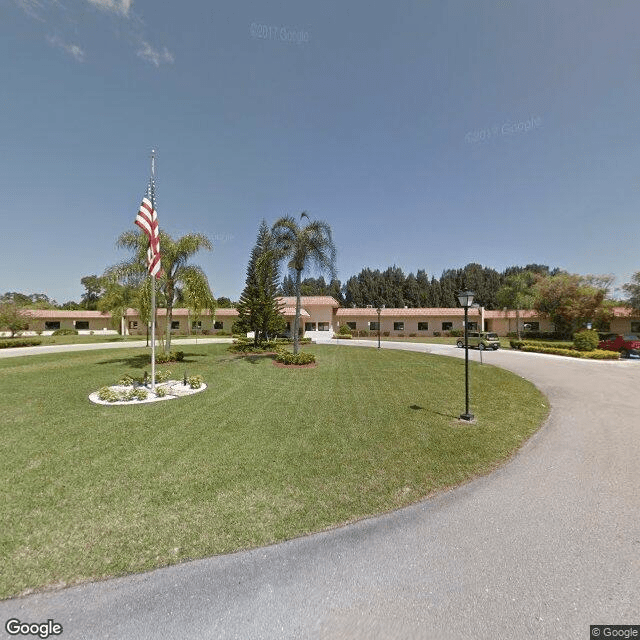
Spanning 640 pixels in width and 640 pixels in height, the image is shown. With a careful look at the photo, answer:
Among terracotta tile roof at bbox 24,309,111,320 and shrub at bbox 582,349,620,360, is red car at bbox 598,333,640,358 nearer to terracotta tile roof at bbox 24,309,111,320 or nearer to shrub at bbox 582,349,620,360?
shrub at bbox 582,349,620,360

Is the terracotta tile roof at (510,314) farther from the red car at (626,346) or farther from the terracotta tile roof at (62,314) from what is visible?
the terracotta tile roof at (62,314)

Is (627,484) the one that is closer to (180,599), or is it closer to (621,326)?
(180,599)

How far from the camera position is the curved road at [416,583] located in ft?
7.54

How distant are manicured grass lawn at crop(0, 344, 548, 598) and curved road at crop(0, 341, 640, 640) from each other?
271mm

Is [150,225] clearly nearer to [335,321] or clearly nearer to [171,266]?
[171,266]

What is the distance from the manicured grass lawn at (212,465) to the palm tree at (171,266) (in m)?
5.57

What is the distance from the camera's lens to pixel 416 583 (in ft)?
8.77

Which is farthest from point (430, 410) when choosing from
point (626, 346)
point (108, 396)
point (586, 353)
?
point (626, 346)

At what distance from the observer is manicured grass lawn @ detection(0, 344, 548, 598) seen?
3132 millimetres

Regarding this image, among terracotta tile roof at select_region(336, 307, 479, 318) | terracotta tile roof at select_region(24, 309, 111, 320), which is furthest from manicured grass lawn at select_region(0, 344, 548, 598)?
terracotta tile roof at select_region(24, 309, 111, 320)

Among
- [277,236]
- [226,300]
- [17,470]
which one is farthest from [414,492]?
[226,300]

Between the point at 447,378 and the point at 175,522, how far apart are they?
1114 cm

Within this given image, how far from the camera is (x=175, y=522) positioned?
3.44m

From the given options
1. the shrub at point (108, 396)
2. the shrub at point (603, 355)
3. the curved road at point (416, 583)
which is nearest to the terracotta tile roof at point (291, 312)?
the shrub at point (603, 355)
